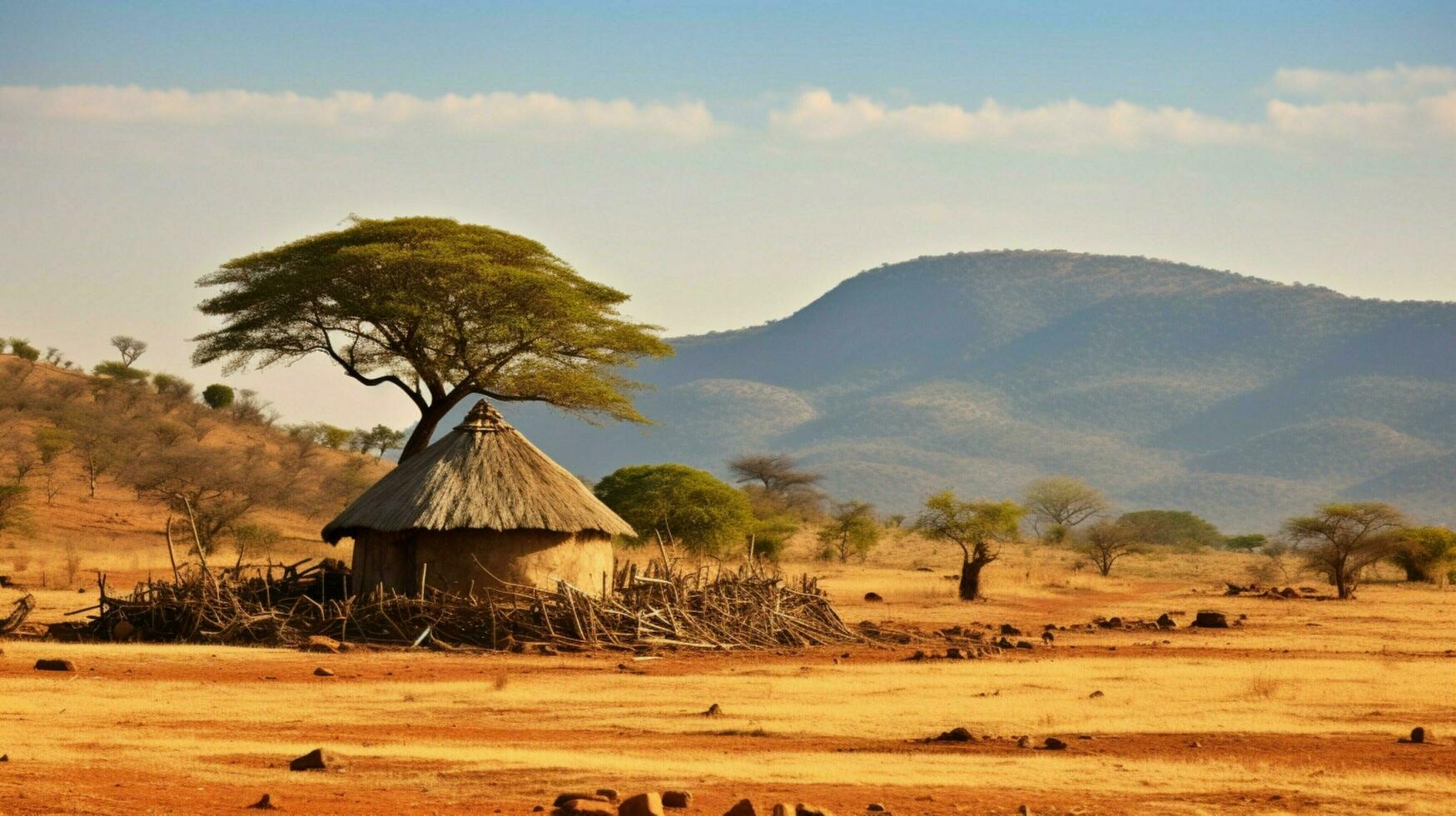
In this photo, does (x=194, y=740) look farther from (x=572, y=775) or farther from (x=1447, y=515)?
(x=1447, y=515)

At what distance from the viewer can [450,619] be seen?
17.7 metres

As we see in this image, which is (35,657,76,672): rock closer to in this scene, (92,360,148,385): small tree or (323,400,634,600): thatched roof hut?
(323,400,634,600): thatched roof hut

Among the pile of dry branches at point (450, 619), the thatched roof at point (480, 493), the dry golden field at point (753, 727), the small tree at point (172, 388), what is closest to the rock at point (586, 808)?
the dry golden field at point (753, 727)

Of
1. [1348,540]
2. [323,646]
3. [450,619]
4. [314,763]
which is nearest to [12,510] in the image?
[323,646]

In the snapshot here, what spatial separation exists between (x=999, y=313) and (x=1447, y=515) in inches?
2495

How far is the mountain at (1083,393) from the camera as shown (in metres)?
116

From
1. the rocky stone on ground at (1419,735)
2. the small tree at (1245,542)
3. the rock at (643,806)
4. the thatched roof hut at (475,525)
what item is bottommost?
the rock at (643,806)

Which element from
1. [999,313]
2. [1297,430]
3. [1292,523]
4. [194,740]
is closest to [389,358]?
[194,740]

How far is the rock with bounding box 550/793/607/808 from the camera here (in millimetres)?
7637

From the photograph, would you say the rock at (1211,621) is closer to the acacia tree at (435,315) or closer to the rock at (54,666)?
the acacia tree at (435,315)

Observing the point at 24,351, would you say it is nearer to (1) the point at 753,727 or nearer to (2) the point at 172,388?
(2) the point at 172,388

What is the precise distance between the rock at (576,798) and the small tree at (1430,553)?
29865 mm

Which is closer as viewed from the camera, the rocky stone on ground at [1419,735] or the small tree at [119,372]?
the rocky stone on ground at [1419,735]

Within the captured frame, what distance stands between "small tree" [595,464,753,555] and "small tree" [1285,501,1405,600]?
12.3m
